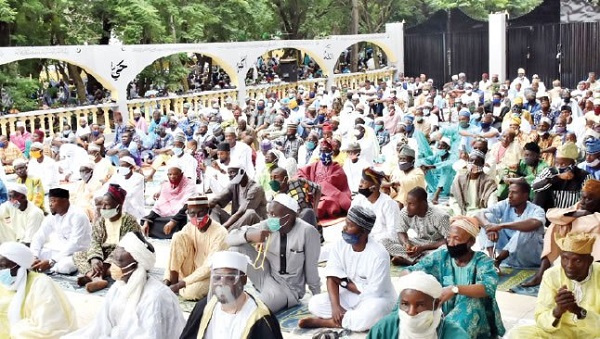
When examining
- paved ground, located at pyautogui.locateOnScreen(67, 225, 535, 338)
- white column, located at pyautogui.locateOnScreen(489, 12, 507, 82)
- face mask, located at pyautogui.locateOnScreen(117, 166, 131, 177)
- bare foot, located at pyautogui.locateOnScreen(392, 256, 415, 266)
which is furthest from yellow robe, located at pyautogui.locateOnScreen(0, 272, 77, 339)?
white column, located at pyautogui.locateOnScreen(489, 12, 507, 82)

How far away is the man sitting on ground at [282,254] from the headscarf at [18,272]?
4.86 ft

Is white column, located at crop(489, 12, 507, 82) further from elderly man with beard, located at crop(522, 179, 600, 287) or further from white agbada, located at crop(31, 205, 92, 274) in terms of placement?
white agbada, located at crop(31, 205, 92, 274)

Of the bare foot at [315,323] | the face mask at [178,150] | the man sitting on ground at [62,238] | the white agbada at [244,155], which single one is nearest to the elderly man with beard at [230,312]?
the bare foot at [315,323]

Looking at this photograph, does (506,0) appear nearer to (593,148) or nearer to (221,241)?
(593,148)

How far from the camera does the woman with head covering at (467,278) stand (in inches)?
187

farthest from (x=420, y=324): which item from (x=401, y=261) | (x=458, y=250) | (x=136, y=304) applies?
(x=401, y=261)

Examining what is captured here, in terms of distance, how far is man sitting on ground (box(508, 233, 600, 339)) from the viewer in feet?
13.9

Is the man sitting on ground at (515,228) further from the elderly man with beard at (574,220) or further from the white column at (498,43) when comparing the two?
the white column at (498,43)

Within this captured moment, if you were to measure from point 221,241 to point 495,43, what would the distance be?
18.3 meters

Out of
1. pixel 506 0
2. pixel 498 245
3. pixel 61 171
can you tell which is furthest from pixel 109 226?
pixel 506 0

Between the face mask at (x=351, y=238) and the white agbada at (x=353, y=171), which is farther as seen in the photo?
the white agbada at (x=353, y=171)

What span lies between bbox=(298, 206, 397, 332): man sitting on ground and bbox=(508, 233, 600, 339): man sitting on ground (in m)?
1.12

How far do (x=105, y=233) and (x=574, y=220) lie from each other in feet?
13.1

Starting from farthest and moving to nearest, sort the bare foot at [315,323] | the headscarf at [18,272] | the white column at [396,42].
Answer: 1. the white column at [396,42]
2. the bare foot at [315,323]
3. the headscarf at [18,272]
